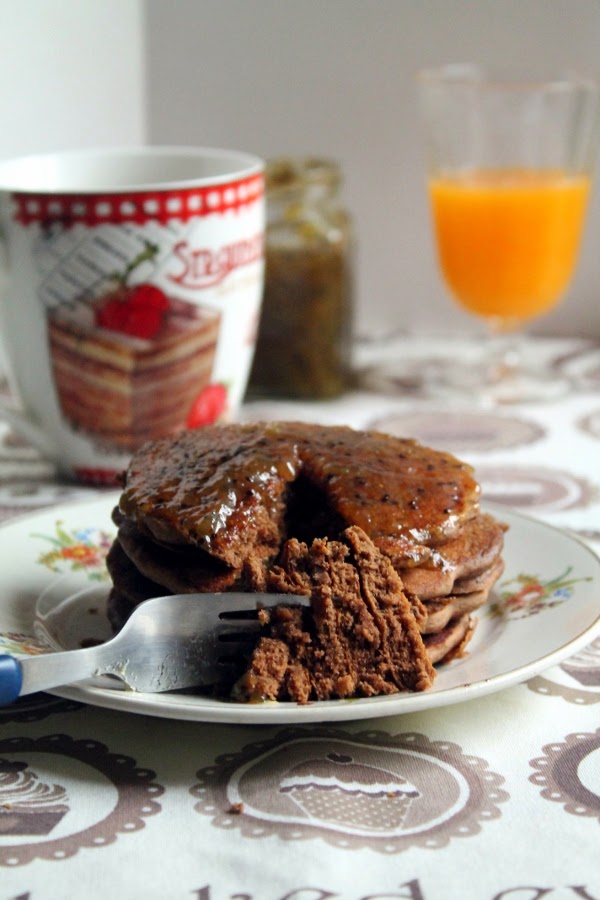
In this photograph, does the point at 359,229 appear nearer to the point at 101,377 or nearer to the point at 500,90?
the point at 500,90

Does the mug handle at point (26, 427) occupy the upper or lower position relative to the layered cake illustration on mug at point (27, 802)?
upper

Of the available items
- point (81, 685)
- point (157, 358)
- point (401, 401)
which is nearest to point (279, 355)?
point (401, 401)

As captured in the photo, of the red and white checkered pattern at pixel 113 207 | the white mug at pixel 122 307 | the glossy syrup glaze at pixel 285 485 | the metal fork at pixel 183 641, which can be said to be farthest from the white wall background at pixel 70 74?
the metal fork at pixel 183 641

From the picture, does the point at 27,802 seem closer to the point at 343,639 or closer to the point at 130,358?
the point at 343,639

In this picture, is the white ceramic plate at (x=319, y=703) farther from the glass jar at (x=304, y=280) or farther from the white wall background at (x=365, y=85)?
the white wall background at (x=365, y=85)

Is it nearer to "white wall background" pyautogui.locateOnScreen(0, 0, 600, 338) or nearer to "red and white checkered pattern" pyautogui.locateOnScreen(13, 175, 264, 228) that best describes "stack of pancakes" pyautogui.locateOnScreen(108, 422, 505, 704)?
"red and white checkered pattern" pyautogui.locateOnScreen(13, 175, 264, 228)

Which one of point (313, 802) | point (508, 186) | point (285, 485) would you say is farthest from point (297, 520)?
point (508, 186)
